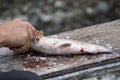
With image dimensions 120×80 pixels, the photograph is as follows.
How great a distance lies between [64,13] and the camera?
23.7ft

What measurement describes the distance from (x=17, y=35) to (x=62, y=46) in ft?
1.19

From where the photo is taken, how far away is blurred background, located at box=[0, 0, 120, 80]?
7047 millimetres

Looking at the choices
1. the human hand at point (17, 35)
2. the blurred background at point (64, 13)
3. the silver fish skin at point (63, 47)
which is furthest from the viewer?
the blurred background at point (64, 13)

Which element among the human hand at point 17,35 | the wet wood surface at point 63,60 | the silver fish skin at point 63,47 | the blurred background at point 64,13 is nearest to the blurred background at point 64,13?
the blurred background at point 64,13

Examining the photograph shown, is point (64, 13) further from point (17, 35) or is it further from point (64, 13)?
point (17, 35)

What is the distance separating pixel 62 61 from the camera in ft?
10.7

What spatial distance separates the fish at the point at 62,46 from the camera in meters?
3.28

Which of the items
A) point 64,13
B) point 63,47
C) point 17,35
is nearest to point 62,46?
point 63,47

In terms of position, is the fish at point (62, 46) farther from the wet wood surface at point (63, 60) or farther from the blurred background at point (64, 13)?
the blurred background at point (64, 13)

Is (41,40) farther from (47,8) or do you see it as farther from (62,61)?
(47,8)

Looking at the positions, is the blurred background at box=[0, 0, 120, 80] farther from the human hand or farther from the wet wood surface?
the human hand

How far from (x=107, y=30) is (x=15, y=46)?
90cm

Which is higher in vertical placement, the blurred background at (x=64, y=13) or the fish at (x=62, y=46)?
the blurred background at (x=64, y=13)

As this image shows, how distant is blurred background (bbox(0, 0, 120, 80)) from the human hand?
3671 mm
